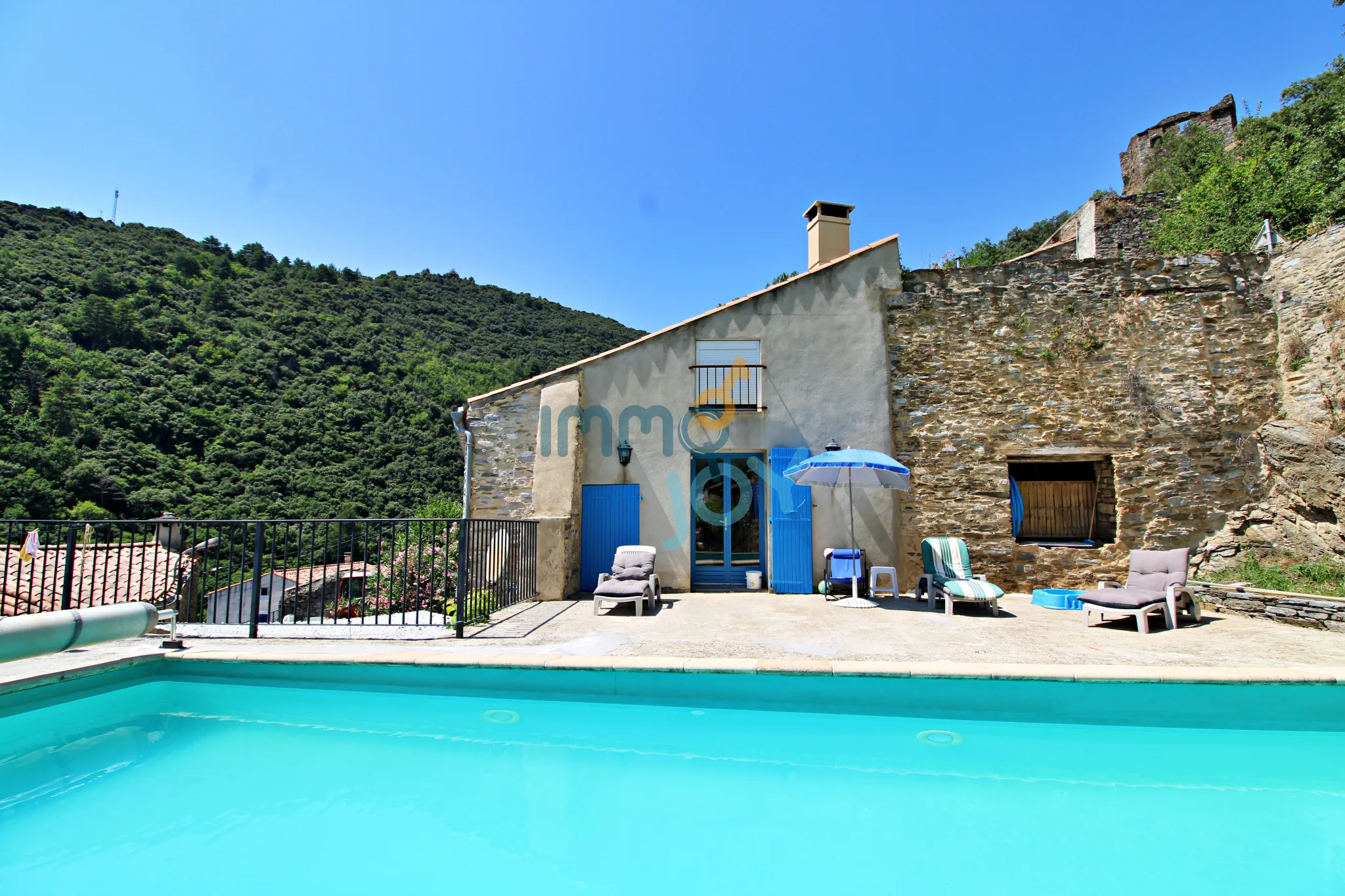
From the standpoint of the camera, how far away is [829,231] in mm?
11445

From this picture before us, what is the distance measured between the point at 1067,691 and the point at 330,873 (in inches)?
179

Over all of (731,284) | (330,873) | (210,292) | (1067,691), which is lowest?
(330,873)

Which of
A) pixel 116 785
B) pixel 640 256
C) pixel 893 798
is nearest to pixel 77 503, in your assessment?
pixel 640 256

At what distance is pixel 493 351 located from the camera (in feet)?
156

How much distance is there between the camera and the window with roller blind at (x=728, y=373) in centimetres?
1027

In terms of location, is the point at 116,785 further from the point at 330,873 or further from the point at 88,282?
the point at 88,282

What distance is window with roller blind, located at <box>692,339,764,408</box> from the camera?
10.3 m

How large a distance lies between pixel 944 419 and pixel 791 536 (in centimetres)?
321

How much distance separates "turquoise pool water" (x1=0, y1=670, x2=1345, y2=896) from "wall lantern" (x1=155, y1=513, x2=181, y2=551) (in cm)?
163

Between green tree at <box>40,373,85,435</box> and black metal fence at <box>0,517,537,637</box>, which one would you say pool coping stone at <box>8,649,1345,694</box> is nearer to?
black metal fence at <box>0,517,537,637</box>

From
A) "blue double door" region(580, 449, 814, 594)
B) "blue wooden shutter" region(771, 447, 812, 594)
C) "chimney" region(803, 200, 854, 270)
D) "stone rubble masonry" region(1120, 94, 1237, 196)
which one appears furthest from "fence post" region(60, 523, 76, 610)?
"stone rubble masonry" region(1120, 94, 1237, 196)

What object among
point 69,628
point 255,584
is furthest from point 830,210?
point 69,628

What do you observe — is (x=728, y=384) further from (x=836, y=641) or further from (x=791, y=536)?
(x=836, y=641)

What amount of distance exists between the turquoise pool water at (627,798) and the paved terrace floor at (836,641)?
1.61 feet
